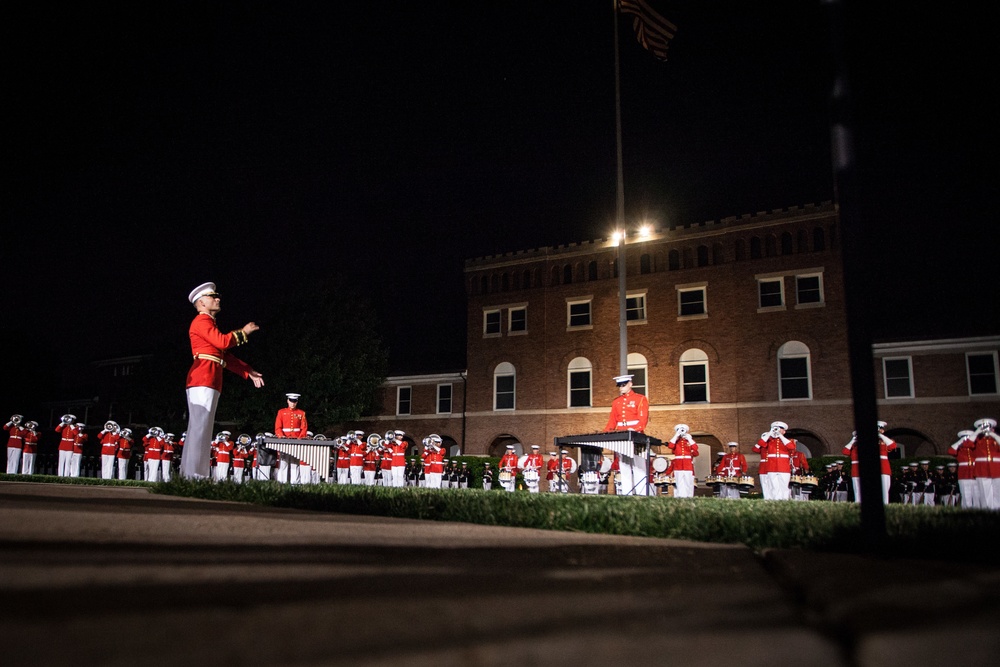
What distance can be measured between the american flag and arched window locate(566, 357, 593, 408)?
1815 centimetres

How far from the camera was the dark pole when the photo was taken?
409cm

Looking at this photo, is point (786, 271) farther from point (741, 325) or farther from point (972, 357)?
point (972, 357)

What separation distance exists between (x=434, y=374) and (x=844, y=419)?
21887 millimetres

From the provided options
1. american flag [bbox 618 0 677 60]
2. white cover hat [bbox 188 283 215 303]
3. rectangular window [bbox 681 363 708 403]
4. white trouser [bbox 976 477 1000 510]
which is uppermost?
american flag [bbox 618 0 677 60]

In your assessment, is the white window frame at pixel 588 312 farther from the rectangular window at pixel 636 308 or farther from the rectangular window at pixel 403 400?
the rectangular window at pixel 403 400

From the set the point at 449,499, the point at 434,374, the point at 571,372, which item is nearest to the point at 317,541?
the point at 449,499

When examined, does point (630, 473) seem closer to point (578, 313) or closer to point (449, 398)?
point (578, 313)

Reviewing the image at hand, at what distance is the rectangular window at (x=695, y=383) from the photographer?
33531 mm

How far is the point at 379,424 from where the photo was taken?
4312 centimetres

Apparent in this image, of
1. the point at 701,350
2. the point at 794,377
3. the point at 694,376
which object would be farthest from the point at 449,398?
the point at 794,377

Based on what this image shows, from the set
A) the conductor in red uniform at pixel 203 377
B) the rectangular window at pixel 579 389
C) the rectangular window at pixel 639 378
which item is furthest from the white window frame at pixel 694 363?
the conductor in red uniform at pixel 203 377

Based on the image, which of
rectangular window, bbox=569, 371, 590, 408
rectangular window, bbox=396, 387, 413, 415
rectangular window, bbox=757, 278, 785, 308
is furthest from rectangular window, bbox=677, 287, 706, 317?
rectangular window, bbox=396, 387, 413, 415

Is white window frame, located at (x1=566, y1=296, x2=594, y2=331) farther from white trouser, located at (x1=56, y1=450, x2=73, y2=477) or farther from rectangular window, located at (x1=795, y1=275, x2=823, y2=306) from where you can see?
white trouser, located at (x1=56, y1=450, x2=73, y2=477)

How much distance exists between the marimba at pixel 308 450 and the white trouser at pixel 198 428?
13.6 ft
